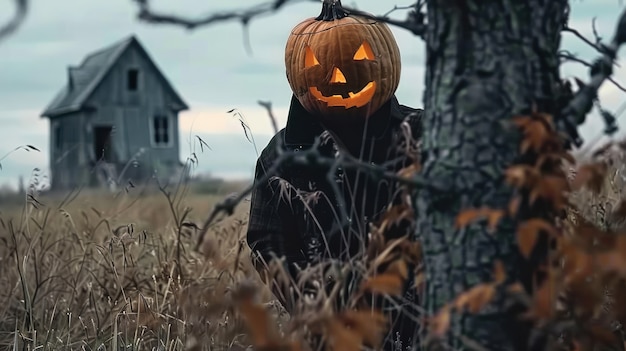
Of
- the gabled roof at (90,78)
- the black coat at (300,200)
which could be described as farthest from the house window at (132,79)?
the black coat at (300,200)

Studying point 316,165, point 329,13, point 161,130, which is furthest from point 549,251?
point 161,130

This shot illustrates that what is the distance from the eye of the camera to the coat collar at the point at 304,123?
11.5 ft

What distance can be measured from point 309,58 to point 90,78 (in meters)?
28.9

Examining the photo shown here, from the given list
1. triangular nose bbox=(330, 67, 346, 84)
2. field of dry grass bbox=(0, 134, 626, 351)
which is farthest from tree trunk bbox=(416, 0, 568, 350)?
triangular nose bbox=(330, 67, 346, 84)

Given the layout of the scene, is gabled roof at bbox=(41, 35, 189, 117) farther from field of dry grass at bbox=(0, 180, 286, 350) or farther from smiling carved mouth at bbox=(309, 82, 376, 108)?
smiling carved mouth at bbox=(309, 82, 376, 108)

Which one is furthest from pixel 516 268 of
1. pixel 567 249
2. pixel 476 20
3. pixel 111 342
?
Answer: pixel 111 342

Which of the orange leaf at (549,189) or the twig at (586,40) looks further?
the twig at (586,40)

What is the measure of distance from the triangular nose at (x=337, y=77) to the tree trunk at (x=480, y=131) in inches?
64.7

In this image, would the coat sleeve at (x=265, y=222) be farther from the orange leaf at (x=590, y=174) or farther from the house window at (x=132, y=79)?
the house window at (x=132, y=79)

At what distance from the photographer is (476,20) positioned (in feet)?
6.07

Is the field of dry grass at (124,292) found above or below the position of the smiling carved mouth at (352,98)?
below

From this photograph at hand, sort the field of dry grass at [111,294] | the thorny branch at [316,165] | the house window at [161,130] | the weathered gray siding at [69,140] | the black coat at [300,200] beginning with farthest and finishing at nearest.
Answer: the house window at [161,130] → the weathered gray siding at [69,140] → the field of dry grass at [111,294] → the black coat at [300,200] → the thorny branch at [316,165]

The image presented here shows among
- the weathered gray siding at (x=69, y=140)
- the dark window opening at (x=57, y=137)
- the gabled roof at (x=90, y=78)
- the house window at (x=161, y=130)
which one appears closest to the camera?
the weathered gray siding at (x=69, y=140)

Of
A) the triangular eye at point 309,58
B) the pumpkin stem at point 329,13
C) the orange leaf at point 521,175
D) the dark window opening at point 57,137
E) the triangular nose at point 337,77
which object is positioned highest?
the pumpkin stem at point 329,13
